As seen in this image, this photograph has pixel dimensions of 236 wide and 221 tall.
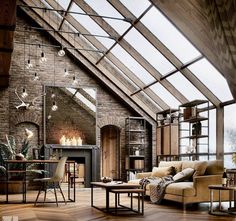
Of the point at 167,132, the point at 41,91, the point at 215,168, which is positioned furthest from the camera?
the point at 41,91

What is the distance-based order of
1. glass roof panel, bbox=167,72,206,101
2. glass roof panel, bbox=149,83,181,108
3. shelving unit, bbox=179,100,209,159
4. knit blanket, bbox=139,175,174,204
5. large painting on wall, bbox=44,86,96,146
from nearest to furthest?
knit blanket, bbox=139,175,174,204, shelving unit, bbox=179,100,209,159, glass roof panel, bbox=167,72,206,101, glass roof panel, bbox=149,83,181,108, large painting on wall, bbox=44,86,96,146

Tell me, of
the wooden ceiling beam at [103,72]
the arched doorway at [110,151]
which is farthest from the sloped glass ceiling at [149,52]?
the arched doorway at [110,151]

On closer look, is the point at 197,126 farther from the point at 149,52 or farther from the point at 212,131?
the point at 149,52

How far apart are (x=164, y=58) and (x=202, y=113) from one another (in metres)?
1.75

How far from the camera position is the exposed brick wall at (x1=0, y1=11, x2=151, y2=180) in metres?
10.8

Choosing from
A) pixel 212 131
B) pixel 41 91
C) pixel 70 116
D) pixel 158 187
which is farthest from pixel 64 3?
pixel 158 187

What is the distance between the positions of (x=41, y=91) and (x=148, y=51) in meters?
3.44

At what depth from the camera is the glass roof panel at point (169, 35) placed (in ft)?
26.6

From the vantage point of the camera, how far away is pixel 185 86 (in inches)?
386

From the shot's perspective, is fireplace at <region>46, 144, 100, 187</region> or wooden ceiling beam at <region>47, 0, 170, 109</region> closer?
wooden ceiling beam at <region>47, 0, 170, 109</region>

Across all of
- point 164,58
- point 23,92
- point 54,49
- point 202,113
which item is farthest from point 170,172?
point 54,49

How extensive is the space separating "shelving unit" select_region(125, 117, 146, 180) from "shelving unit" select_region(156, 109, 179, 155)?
62cm

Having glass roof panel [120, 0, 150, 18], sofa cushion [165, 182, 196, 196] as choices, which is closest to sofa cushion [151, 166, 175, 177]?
sofa cushion [165, 182, 196, 196]

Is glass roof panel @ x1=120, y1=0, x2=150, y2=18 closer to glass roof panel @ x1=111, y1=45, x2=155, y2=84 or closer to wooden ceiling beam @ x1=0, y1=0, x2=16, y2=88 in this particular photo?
glass roof panel @ x1=111, y1=45, x2=155, y2=84
